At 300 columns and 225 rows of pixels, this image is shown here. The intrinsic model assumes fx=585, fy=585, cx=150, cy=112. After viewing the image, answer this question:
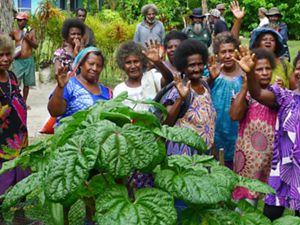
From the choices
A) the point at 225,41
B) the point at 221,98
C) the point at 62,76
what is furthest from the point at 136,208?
the point at 225,41

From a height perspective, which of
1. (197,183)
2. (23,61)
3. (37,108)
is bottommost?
Answer: (37,108)

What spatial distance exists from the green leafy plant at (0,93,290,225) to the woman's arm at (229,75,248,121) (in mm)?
1709

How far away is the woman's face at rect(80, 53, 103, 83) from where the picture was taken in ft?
13.9

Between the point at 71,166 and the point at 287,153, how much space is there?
6.29 feet

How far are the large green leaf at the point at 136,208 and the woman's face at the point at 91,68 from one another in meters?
2.38

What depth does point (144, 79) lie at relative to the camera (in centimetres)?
455

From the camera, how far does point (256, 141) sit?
395cm

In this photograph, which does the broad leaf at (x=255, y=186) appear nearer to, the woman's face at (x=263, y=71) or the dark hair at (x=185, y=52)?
the woman's face at (x=263, y=71)

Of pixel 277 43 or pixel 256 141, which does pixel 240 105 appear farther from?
pixel 277 43

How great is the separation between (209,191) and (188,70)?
7.15 ft

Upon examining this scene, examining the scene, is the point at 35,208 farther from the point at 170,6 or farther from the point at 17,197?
the point at 170,6

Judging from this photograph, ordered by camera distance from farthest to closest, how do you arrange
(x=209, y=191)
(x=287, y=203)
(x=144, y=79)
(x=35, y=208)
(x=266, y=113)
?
(x=144, y=79), (x=266, y=113), (x=287, y=203), (x=35, y=208), (x=209, y=191)

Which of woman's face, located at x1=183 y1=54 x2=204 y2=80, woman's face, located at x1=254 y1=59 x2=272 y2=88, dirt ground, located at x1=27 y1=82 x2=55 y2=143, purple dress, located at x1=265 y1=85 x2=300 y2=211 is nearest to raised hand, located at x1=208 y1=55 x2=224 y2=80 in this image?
woman's face, located at x1=183 y1=54 x2=204 y2=80

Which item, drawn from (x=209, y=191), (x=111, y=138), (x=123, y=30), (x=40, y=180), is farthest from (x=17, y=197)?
(x=123, y=30)
